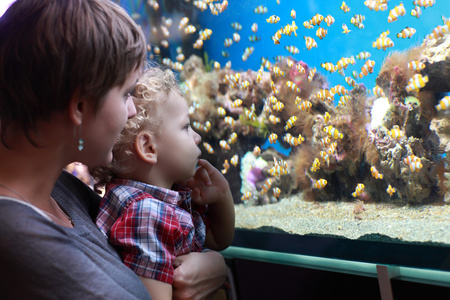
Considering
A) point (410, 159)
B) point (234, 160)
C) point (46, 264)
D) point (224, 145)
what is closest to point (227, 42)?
point (224, 145)

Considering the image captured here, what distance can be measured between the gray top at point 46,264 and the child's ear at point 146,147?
502 mm

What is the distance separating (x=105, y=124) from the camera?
1.25 metres

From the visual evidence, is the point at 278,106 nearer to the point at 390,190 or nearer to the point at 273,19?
the point at 273,19

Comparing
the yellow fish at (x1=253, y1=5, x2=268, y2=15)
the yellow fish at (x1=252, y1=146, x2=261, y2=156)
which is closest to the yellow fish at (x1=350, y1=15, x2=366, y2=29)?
the yellow fish at (x1=253, y1=5, x2=268, y2=15)

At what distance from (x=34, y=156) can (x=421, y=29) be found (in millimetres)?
1618

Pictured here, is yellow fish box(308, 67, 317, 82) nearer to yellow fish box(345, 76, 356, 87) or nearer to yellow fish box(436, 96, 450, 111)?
yellow fish box(345, 76, 356, 87)

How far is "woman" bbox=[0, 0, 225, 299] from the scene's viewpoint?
1.04 metres

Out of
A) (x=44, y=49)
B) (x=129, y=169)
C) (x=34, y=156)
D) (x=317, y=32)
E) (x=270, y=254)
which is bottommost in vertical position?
(x=270, y=254)

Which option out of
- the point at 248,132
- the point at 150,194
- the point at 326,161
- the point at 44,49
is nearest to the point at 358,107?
the point at 326,161

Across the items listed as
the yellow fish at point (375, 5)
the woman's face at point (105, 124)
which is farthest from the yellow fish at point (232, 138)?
the woman's face at point (105, 124)

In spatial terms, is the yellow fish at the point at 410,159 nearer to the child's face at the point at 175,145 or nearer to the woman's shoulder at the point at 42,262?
the child's face at the point at 175,145

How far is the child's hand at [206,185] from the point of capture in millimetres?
1788

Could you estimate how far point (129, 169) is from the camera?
1.64 metres

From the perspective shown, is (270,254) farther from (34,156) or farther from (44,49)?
(44,49)
